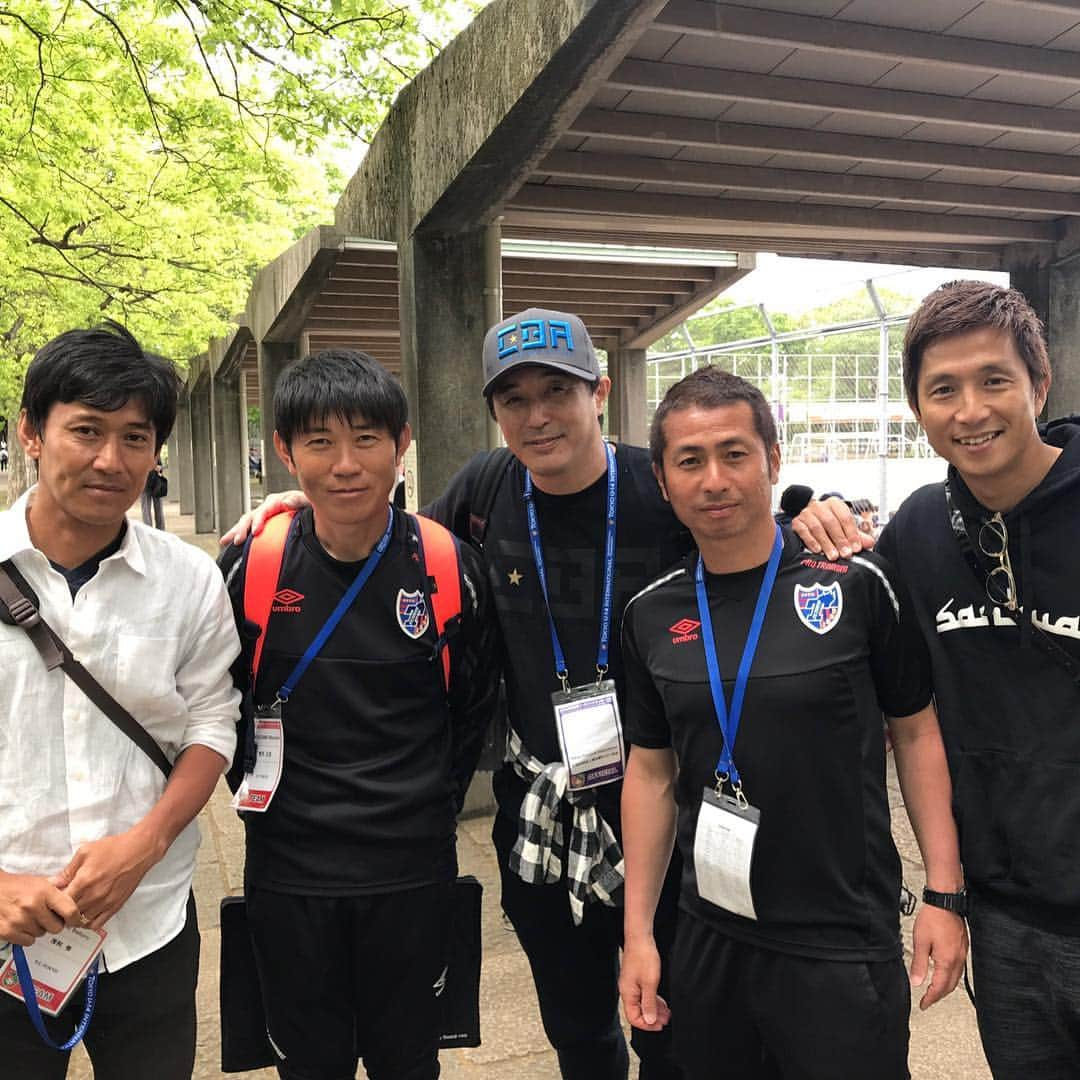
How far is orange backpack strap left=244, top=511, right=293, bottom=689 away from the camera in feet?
7.47

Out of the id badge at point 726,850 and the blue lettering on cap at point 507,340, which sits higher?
the blue lettering on cap at point 507,340

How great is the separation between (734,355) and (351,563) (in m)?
16.1

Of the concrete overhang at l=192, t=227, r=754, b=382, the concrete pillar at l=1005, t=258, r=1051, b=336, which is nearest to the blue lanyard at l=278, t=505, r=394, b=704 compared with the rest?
the concrete overhang at l=192, t=227, r=754, b=382

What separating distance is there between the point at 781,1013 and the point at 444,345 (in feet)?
13.3

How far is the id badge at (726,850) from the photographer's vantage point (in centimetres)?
191

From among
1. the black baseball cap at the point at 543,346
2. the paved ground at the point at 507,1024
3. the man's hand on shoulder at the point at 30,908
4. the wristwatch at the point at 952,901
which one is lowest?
the paved ground at the point at 507,1024

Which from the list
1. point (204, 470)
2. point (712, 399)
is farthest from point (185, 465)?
point (712, 399)

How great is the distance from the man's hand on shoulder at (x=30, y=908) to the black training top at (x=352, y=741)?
54 centimetres

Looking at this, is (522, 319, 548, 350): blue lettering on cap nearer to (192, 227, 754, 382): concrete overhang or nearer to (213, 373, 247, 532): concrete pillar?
(192, 227, 754, 382): concrete overhang

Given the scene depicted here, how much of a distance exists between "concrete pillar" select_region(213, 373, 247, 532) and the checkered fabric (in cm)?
1617

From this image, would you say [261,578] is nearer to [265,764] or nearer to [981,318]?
[265,764]

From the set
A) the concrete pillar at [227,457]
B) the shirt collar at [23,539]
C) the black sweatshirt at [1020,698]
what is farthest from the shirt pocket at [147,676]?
the concrete pillar at [227,457]

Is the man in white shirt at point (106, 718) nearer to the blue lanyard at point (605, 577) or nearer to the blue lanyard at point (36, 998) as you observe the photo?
the blue lanyard at point (36, 998)

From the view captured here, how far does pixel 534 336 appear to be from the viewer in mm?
2438
